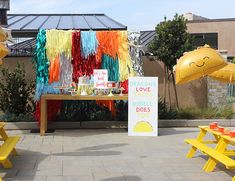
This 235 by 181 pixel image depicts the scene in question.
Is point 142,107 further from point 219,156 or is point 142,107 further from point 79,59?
point 219,156

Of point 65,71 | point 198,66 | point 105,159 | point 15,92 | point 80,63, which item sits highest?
point 80,63

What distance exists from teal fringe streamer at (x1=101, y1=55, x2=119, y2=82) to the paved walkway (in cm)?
175

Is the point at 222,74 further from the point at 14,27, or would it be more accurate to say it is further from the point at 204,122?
the point at 14,27

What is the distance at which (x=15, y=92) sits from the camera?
13469 mm

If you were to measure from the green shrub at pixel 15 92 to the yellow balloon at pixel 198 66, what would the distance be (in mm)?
7946

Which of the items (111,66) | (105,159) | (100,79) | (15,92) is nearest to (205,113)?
(111,66)

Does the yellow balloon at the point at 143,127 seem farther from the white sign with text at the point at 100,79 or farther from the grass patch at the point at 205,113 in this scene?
the grass patch at the point at 205,113

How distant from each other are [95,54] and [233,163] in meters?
6.90

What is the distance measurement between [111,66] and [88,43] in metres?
0.94

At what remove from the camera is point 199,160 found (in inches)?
345

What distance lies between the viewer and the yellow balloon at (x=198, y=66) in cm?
639

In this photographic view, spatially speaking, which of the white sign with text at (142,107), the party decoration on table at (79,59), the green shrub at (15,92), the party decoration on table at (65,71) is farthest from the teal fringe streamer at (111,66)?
the green shrub at (15,92)

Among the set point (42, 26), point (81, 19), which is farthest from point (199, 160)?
point (81, 19)

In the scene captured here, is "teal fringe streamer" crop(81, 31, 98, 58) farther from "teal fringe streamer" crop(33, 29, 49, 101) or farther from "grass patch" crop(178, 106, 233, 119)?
"grass patch" crop(178, 106, 233, 119)
